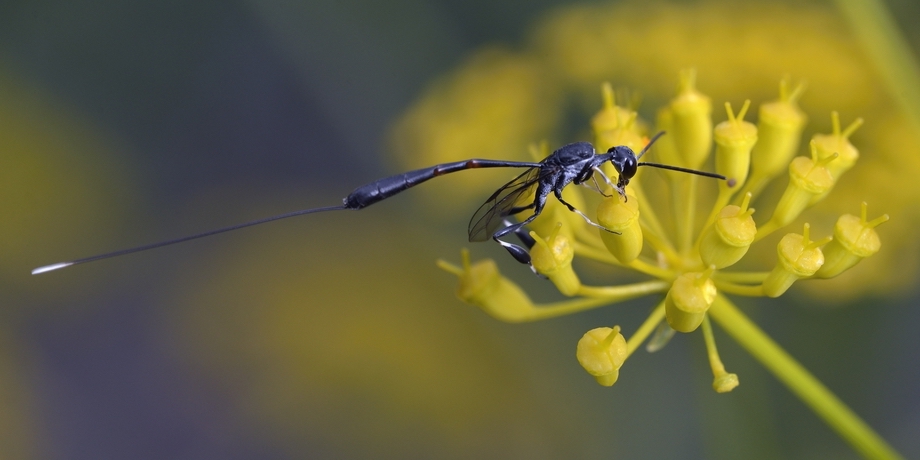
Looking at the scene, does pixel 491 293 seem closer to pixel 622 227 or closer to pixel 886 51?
pixel 622 227

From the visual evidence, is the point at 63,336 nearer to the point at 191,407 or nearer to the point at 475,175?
the point at 191,407

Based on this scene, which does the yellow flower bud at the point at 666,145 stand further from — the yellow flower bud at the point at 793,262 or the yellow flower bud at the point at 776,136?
the yellow flower bud at the point at 793,262

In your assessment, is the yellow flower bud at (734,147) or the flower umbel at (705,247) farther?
the yellow flower bud at (734,147)

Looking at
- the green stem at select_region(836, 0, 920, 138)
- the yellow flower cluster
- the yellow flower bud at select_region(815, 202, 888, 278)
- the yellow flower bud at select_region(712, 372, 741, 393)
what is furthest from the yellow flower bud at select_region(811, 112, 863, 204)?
the yellow flower bud at select_region(712, 372, 741, 393)

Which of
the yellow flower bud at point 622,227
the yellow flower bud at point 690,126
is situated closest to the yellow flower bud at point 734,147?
the yellow flower bud at point 690,126

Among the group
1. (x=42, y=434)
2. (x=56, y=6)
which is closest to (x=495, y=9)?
(x=56, y=6)

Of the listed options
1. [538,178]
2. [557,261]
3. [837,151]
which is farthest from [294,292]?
[837,151]
